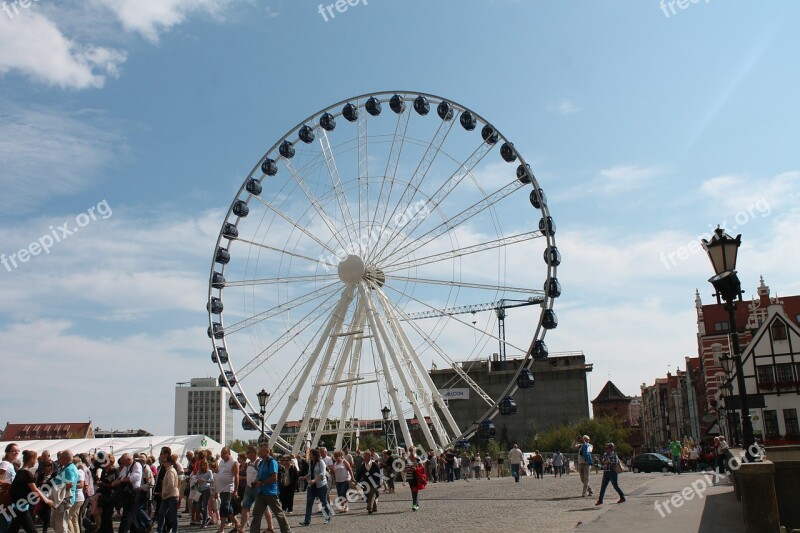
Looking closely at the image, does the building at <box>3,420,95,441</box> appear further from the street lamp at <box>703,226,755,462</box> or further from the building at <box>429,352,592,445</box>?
the street lamp at <box>703,226,755,462</box>

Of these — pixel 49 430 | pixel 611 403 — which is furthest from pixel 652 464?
pixel 49 430

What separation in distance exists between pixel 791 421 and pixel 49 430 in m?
152

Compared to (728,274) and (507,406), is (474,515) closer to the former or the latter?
(728,274)

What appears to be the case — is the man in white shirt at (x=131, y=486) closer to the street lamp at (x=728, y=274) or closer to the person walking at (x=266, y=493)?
the person walking at (x=266, y=493)

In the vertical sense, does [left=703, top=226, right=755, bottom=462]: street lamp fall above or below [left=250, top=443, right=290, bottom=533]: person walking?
A: above

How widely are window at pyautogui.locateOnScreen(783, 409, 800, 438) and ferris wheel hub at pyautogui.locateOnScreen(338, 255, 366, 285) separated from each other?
32380 mm

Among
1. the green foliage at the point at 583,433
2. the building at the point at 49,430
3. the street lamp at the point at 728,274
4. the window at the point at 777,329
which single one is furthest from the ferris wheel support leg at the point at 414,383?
the building at the point at 49,430

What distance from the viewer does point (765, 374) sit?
173 ft

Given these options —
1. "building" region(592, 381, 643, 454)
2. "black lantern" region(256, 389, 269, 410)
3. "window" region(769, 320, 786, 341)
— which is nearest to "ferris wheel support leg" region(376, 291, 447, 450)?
"black lantern" region(256, 389, 269, 410)

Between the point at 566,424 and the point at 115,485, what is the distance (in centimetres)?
9305

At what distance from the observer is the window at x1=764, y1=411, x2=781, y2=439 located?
51.3 metres

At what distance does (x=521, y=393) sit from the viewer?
106m

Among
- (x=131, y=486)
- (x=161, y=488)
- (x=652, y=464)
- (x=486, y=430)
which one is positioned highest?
(x=486, y=430)

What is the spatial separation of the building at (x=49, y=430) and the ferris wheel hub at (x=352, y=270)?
457 ft
